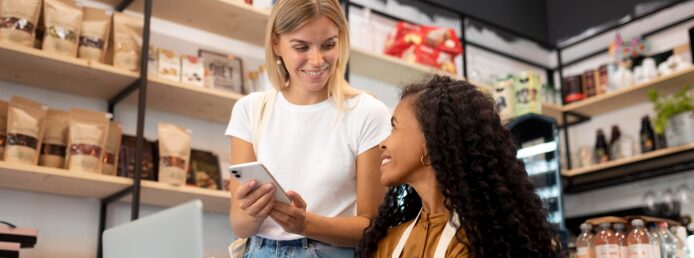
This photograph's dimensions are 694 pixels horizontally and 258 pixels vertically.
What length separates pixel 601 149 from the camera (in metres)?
4.90

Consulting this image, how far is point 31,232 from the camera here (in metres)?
2.62

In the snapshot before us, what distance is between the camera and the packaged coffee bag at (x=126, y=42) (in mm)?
3037

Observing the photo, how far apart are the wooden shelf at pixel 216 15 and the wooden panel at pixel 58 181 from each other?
2.77ft

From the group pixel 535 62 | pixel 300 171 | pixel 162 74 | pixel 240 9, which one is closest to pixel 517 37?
pixel 535 62

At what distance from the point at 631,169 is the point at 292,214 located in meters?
3.63

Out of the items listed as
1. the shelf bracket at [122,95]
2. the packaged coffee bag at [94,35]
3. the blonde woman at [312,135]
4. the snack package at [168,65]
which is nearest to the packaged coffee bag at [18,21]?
the packaged coffee bag at [94,35]

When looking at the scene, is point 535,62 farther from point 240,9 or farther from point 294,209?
point 294,209

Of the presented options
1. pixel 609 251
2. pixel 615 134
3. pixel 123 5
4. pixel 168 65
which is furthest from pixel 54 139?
pixel 615 134

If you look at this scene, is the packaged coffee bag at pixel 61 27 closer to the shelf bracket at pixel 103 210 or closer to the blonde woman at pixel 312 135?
the shelf bracket at pixel 103 210

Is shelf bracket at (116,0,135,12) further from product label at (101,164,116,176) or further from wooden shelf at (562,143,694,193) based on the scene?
wooden shelf at (562,143,694,193)

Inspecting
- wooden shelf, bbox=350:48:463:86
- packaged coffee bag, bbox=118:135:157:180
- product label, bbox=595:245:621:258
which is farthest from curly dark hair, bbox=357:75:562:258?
wooden shelf, bbox=350:48:463:86

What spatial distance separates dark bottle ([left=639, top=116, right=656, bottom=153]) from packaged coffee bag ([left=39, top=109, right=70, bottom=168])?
3349 millimetres

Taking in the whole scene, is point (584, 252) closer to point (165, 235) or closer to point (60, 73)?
point (165, 235)

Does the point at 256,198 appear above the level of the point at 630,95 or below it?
below
